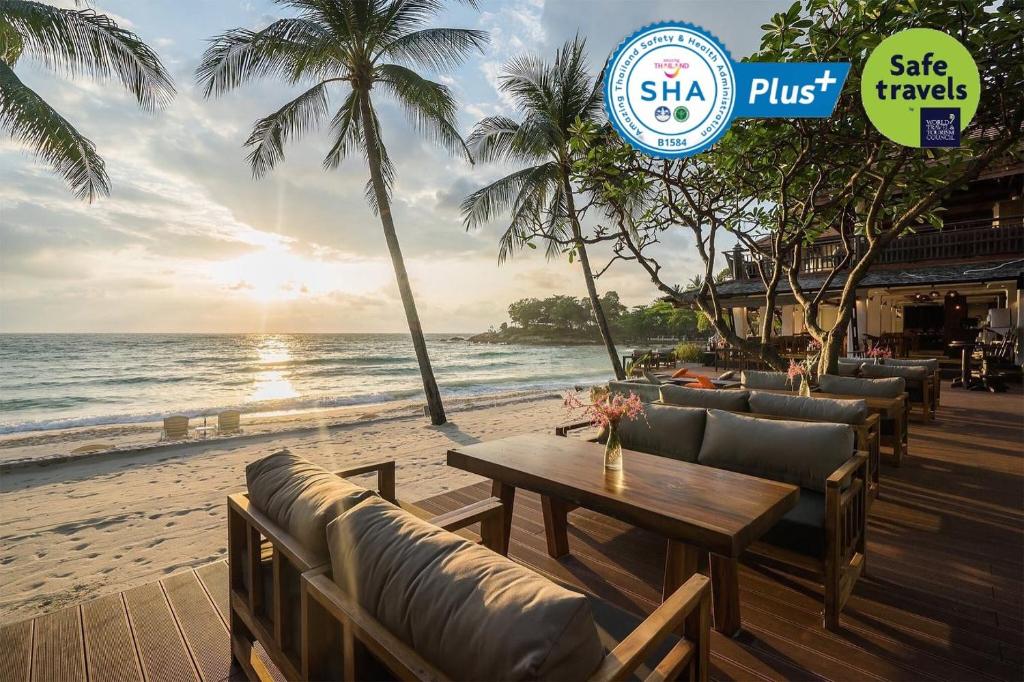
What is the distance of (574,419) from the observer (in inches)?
307

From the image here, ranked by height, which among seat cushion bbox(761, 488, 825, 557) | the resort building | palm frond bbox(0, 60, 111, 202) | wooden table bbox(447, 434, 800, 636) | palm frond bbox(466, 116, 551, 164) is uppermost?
palm frond bbox(466, 116, 551, 164)

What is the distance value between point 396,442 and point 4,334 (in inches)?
1984

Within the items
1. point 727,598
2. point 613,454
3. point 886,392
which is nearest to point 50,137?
point 613,454

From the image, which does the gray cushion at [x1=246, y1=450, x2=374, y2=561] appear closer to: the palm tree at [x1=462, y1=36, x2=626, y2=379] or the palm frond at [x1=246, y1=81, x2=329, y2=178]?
the palm frond at [x1=246, y1=81, x2=329, y2=178]

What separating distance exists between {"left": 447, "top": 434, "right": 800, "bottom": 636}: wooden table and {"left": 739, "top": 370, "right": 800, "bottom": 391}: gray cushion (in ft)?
9.30

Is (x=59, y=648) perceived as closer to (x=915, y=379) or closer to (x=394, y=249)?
(x=394, y=249)

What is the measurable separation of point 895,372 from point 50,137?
10.4 metres

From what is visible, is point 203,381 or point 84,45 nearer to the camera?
point 84,45

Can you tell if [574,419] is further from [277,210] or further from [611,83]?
[277,210]

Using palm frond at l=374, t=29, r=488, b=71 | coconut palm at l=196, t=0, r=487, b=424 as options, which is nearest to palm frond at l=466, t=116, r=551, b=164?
coconut palm at l=196, t=0, r=487, b=424

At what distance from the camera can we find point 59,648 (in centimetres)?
175

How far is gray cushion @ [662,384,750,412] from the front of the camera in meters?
3.19

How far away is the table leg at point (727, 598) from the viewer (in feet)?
5.82

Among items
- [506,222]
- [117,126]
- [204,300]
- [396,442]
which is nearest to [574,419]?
[396,442]
